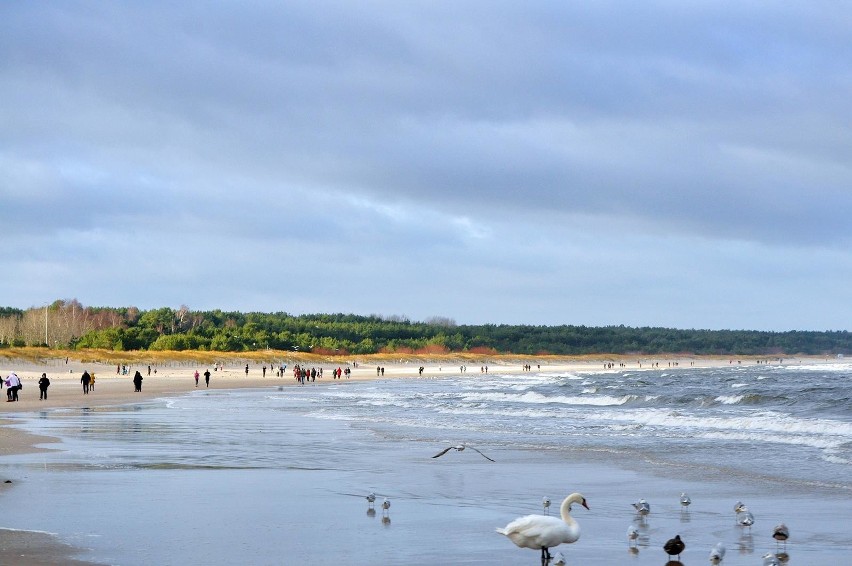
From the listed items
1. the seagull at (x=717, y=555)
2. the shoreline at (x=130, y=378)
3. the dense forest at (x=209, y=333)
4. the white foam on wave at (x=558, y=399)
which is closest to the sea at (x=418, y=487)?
the seagull at (x=717, y=555)

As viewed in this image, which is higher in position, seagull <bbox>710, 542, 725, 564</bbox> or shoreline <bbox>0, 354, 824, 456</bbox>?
seagull <bbox>710, 542, 725, 564</bbox>

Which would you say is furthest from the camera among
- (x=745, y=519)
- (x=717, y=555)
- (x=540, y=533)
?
(x=745, y=519)

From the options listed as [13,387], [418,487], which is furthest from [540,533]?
[13,387]

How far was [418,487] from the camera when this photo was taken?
14.9 metres

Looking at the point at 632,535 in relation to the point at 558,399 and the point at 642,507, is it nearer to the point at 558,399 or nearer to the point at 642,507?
the point at 642,507

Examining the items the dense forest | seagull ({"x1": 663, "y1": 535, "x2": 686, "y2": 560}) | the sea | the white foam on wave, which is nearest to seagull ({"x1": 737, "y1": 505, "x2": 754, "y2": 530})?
the sea

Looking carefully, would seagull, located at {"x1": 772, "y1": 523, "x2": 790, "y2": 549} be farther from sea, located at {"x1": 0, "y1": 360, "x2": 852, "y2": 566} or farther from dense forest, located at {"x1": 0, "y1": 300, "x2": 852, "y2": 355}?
dense forest, located at {"x1": 0, "y1": 300, "x2": 852, "y2": 355}

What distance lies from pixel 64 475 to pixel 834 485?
11.4 metres

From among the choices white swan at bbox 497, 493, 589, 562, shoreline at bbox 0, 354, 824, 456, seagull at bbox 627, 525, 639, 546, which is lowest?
shoreline at bbox 0, 354, 824, 456

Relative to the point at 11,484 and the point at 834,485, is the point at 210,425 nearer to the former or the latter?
the point at 11,484

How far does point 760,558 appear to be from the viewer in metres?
9.76

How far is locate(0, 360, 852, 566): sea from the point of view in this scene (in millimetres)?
10148

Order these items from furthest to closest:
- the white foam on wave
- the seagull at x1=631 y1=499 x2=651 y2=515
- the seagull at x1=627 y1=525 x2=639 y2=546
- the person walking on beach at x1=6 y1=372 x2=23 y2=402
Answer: the white foam on wave → the person walking on beach at x1=6 y1=372 x2=23 y2=402 → the seagull at x1=631 y1=499 x2=651 y2=515 → the seagull at x1=627 y1=525 x2=639 y2=546

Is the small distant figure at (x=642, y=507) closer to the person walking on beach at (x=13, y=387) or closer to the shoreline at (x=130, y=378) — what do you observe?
the shoreline at (x=130, y=378)
